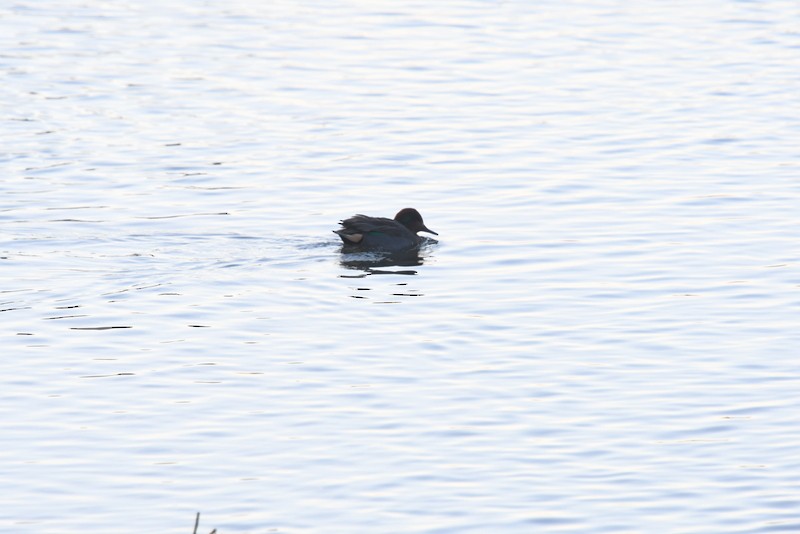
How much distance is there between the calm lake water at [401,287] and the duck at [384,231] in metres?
0.26

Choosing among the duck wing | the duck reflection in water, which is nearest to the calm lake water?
the duck reflection in water

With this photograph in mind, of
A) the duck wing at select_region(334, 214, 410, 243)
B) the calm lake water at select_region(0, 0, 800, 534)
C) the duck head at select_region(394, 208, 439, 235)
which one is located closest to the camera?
the calm lake water at select_region(0, 0, 800, 534)

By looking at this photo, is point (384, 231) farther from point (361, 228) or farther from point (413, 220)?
point (413, 220)

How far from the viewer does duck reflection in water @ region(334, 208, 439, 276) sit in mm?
16953

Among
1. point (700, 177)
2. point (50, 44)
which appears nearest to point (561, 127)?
point (700, 177)

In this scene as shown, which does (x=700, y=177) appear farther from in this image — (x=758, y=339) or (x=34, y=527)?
(x=34, y=527)

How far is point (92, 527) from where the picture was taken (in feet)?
31.5

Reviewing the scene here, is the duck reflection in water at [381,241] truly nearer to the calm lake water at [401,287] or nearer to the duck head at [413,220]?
the duck head at [413,220]

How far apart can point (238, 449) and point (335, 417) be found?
0.95m

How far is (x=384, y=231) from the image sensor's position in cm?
1725

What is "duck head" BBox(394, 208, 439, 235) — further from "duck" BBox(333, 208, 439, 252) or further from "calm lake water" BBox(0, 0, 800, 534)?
"calm lake water" BBox(0, 0, 800, 534)

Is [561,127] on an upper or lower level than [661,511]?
upper

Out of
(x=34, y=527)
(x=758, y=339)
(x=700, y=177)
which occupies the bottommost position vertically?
(x=34, y=527)

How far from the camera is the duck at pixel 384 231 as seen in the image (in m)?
17.0
